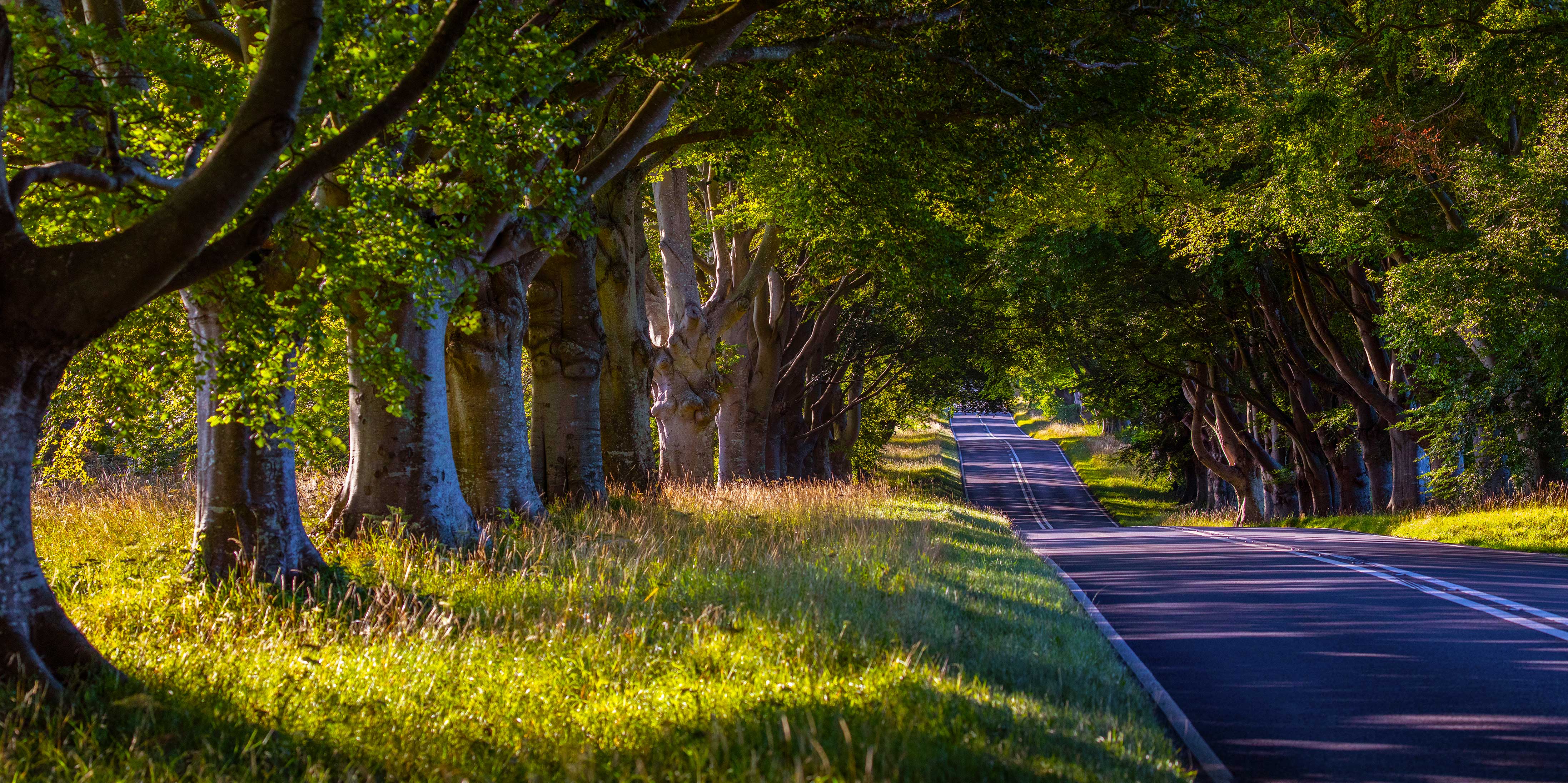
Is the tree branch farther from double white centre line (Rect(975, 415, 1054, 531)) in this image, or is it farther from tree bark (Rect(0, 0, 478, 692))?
double white centre line (Rect(975, 415, 1054, 531))

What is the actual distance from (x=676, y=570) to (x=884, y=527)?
200 inches

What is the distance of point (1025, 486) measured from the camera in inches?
2452

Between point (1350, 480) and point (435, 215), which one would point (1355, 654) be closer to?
point (435, 215)

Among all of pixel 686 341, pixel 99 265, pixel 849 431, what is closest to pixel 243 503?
pixel 99 265

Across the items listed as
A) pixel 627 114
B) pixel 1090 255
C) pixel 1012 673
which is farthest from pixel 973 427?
pixel 1012 673

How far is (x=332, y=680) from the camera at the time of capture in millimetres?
5578

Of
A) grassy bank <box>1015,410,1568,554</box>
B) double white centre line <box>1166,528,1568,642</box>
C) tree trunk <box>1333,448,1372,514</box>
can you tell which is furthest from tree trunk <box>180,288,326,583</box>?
tree trunk <box>1333,448,1372,514</box>

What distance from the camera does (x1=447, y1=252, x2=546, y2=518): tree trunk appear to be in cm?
1203

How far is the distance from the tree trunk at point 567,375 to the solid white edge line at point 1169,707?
24.8 ft

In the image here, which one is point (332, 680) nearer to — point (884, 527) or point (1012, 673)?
point (1012, 673)

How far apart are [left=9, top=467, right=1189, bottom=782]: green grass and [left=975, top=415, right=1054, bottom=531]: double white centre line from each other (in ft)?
71.0

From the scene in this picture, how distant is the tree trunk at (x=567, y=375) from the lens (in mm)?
14836

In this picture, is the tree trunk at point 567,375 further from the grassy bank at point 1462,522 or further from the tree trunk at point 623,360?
the grassy bank at point 1462,522

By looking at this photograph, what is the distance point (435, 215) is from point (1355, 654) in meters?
7.16
